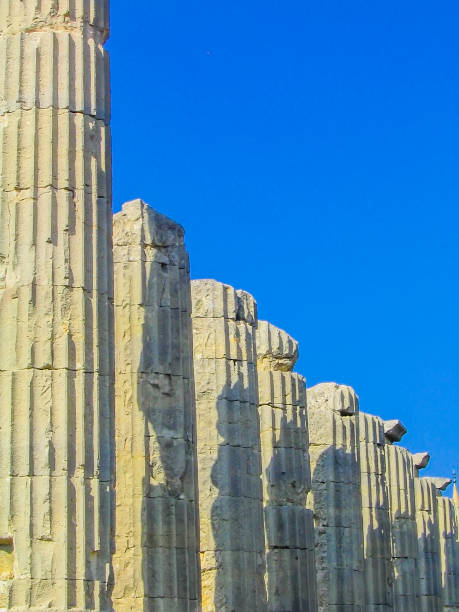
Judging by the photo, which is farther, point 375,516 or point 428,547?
point 428,547

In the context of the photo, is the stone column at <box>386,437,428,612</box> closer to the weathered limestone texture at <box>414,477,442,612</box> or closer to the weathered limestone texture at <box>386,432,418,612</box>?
the weathered limestone texture at <box>386,432,418,612</box>

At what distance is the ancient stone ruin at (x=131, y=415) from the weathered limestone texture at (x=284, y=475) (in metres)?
0.04

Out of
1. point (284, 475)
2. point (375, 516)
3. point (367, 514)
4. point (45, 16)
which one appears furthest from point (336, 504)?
point (45, 16)

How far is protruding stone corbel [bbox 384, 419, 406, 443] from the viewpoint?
4544cm

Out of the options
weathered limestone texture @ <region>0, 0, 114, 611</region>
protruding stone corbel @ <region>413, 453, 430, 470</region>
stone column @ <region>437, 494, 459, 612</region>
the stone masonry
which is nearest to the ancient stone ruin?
weathered limestone texture @ <region>0, 0, 114, 611</region>

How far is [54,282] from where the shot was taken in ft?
69.5

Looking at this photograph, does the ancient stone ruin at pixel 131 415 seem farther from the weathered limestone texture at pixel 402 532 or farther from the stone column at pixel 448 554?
the stone column at pixel 448 554

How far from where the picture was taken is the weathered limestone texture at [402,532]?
4453cm

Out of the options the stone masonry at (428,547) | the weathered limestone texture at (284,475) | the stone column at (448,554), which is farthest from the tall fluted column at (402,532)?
the weathered limestone texture at (284,475)

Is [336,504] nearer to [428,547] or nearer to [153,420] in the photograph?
[428,547]

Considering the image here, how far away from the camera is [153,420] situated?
2684 centimetres

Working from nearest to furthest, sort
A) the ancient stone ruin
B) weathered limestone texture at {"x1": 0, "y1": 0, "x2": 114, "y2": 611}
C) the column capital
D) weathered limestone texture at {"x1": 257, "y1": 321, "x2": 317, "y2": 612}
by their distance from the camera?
weathered limestone texture at {"x1": 0, "y1": 0, "x2": 114, "y2": 611}, the ancient stone ruin, the column capital, weathered limestone texture at {"x1": 257, "y1": 321, "x2": 317, "y2": 612}

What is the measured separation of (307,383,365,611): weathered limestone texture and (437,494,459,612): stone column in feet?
47.4

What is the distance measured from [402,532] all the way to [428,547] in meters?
3.91
